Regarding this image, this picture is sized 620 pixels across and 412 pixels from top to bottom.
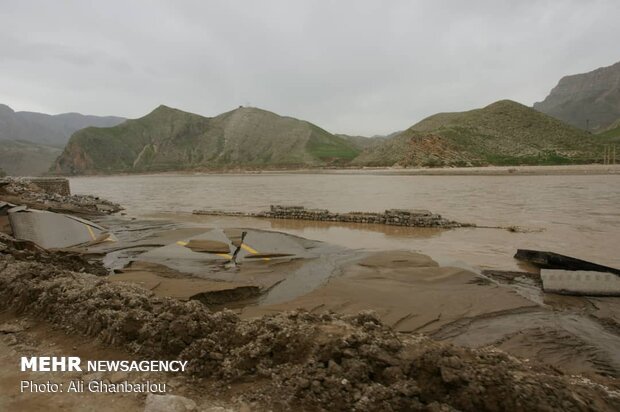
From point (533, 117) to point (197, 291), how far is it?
9810 centimetres

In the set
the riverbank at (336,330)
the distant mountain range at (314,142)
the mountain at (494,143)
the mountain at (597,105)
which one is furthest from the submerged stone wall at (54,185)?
the mountain at (597,105)

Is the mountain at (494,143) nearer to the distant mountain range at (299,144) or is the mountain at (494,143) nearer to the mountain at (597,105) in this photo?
the distant mountain range at (299,144)

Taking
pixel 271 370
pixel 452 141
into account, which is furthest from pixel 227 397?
pixel 452 141

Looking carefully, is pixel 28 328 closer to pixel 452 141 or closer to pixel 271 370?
pixel 271 370

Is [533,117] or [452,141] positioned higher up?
[533,117]

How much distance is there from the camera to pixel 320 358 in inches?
135

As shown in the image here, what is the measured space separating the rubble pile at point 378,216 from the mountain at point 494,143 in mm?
59855

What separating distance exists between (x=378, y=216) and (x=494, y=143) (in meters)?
72.5

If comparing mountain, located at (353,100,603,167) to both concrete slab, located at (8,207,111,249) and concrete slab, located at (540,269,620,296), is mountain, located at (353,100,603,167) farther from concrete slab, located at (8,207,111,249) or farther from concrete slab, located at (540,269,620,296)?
concrete slab, located at (8,207,111,249)

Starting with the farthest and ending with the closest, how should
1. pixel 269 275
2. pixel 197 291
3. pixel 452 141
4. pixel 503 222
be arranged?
1. pixel 452 141
2. pixel 503 222
3. pixel 269 275
4. pixel 197 291

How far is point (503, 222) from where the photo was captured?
52.7ft

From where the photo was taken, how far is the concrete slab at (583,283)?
21.6ft

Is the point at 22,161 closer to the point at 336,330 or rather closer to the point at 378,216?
the point at 378,216

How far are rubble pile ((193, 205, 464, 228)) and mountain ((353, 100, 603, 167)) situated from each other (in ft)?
196
